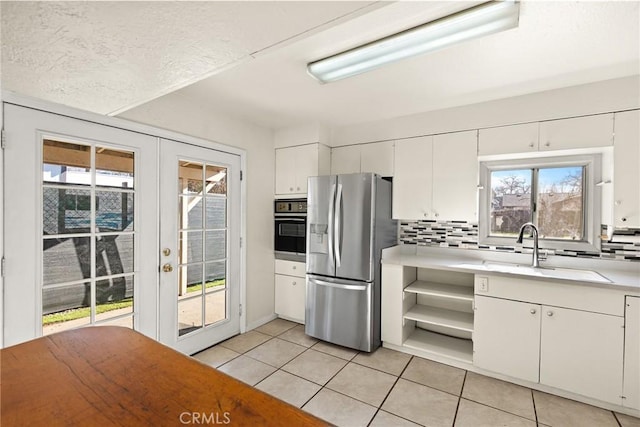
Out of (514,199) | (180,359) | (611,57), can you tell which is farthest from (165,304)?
(611,57)

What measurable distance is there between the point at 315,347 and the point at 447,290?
4.73 feet

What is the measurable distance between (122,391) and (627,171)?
3.30m

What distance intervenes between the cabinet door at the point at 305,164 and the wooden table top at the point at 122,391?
2.66 m

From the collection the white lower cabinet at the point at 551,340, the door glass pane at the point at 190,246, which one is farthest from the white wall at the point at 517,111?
the door glass pane at the point at 190,246

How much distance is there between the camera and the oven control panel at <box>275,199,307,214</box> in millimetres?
3455

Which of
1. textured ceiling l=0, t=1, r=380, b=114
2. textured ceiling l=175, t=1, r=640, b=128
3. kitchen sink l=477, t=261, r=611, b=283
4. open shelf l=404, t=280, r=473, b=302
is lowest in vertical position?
open shelf l=404, t=280, r=473, b=302

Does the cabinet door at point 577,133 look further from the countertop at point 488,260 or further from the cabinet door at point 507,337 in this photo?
the cabinet door at point 507,337

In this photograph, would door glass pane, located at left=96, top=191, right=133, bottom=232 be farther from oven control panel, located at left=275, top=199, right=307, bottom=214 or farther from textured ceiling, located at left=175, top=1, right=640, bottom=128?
oven control panel, located at left=275, top=199, right=307, bottom=214

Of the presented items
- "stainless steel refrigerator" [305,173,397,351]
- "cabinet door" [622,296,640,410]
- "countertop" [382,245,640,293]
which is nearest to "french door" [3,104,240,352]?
"stainless steel refrigerator" [305,173,397,351]

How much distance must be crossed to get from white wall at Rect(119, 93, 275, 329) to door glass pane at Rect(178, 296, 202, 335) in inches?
23.7

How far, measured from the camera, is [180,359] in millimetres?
895

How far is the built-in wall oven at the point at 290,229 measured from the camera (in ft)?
11.3

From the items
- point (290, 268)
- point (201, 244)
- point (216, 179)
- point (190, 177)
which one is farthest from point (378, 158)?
point (201, 244)

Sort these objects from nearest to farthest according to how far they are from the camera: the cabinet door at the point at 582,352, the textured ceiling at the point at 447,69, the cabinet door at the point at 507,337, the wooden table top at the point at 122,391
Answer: the wooden table top at the point at 122,391 < the textured ceiling at the point at 447,69 < the cabinet door at the point at 582,352 < the cabinet door at the point at 507,337
